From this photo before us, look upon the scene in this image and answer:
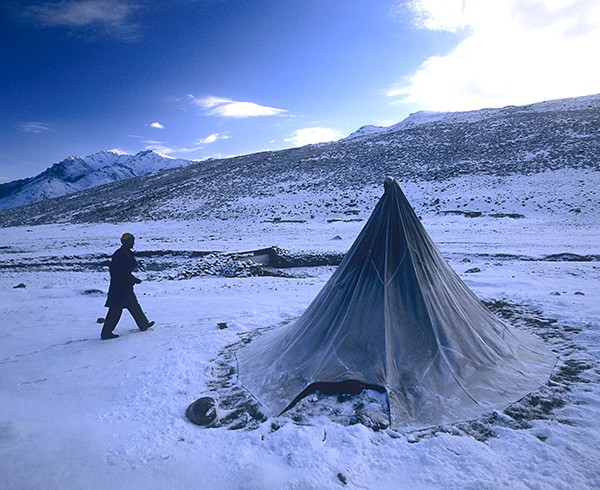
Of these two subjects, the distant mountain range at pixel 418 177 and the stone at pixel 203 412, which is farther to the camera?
the distant mountain range at pixel 418 177

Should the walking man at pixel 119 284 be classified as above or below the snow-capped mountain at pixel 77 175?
below

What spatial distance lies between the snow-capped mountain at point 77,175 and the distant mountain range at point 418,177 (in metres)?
60.5

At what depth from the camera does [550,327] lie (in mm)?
6301

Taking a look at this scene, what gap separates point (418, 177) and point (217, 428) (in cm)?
3431

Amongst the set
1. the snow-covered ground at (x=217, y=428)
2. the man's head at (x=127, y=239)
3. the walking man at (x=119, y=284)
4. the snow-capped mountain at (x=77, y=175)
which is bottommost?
the snow-covered ground at (x=217, y=428)

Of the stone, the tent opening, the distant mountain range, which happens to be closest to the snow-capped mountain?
the distant mountain range

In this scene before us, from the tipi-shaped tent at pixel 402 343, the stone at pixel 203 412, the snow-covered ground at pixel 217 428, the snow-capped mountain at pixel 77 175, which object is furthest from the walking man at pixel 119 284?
the snow-capped mountain at pixel 77 175

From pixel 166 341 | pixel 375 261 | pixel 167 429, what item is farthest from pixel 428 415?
pixel 166 341

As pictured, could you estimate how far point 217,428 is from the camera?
3775 millimetres

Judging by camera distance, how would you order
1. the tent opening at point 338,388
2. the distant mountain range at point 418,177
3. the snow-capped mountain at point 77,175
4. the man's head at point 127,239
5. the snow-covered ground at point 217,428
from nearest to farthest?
1. the snow-covered ground at point 217,428
2. the tent opening at point 338,388
3. the man's head at point 127,239
4. the distant mountain range at point 418,177
5. the snow-capped mountain at point 77,175

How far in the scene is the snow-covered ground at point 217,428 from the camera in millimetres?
2984

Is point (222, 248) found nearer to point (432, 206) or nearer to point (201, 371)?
point (201, 371)

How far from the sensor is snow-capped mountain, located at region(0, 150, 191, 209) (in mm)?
106369

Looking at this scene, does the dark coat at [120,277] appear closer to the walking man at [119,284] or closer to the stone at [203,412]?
the walking man at [119,284]
